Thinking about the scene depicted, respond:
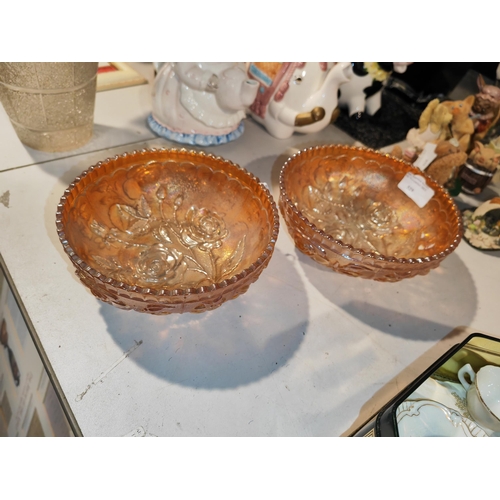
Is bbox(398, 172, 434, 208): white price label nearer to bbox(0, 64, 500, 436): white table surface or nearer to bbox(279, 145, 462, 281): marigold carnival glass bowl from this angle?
bbox(279, 145, 462, 281): marigold carnival glass bowl

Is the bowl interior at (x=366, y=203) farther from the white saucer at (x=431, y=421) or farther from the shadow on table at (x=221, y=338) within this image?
the white saucer at (x=431, y=421)

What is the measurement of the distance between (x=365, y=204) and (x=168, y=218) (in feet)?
1.48

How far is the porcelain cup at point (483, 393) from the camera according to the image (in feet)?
2.47

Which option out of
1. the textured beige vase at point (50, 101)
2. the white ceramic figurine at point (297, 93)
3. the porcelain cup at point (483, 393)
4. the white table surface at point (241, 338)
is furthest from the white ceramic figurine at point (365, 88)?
the porcelain cup at point (483, 393)

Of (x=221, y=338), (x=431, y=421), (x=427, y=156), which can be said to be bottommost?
(x=221, y=338)

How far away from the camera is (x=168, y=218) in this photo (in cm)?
93

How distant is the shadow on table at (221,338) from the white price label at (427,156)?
20.1 inches

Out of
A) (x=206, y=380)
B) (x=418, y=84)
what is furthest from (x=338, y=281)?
(x=418, y=84)

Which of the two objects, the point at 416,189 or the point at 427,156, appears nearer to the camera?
the point at 416,189

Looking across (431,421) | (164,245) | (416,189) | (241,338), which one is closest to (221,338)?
(241,338)

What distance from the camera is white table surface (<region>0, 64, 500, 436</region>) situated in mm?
738

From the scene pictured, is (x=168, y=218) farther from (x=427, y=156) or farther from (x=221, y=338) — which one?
(x=427, y=156)

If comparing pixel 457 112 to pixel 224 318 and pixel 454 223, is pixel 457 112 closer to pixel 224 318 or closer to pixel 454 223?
pixel 454 223

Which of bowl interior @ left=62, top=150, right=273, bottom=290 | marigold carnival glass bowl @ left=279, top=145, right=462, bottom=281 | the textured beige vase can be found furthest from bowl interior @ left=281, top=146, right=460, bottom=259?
the textured beige vase
